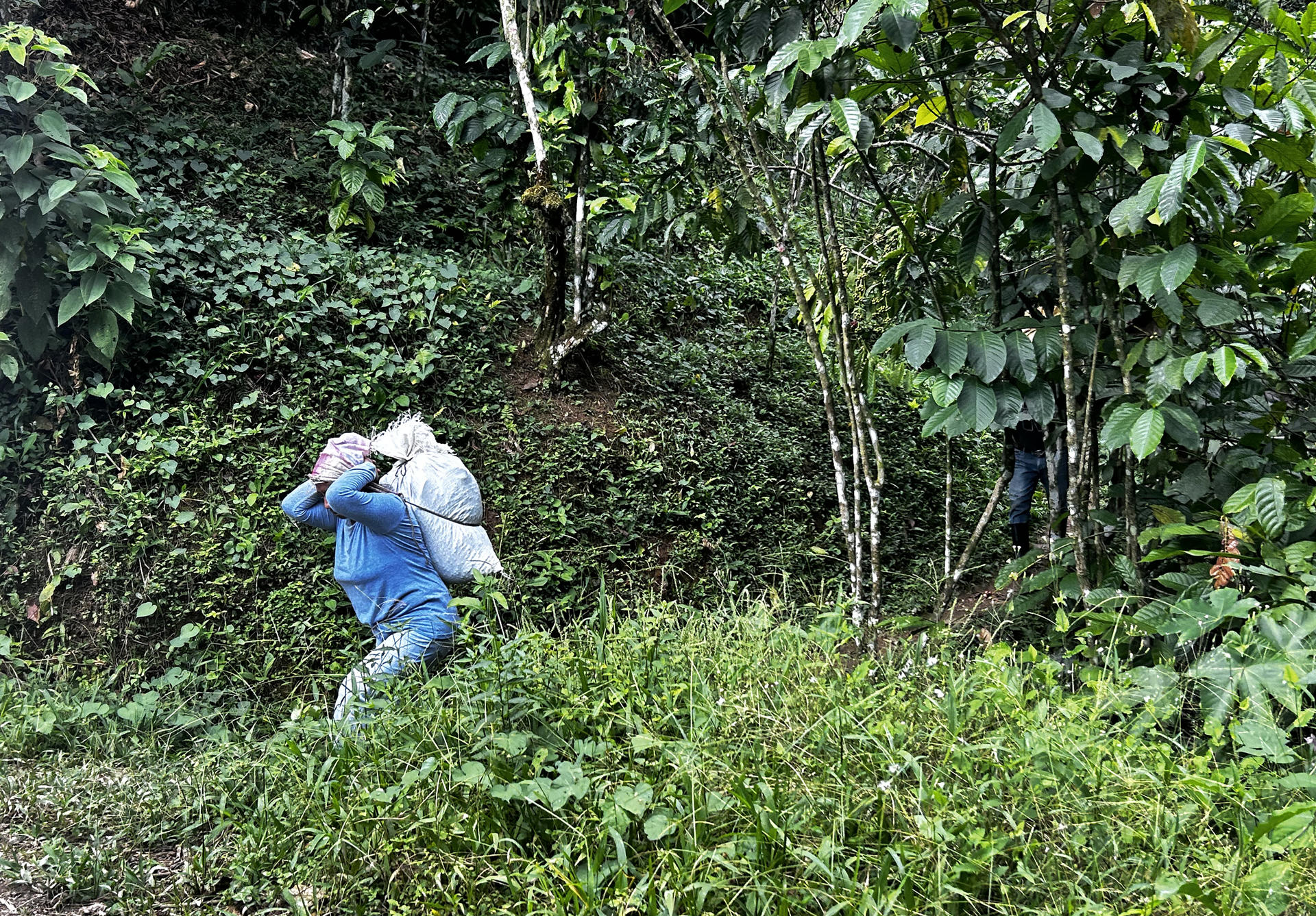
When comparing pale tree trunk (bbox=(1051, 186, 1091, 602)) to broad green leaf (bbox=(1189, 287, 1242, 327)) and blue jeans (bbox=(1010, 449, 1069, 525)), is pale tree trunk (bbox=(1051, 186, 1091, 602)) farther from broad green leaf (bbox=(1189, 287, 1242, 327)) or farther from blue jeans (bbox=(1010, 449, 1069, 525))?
blue jeans (bbox=(1010, 449, 1069, 525))

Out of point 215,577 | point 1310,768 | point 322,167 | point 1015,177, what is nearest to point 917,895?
point 1310,768

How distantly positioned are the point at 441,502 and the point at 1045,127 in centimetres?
271

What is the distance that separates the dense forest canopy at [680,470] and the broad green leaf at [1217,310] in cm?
7

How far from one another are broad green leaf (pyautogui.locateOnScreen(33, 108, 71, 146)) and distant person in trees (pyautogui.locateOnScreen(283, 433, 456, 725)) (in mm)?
2101

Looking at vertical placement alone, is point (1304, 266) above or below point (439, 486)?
above

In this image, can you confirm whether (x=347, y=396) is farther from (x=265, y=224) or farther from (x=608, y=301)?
(x=608, y=301)

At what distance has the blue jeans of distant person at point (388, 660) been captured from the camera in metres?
3.16

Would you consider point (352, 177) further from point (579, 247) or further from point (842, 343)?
point (842, 343)

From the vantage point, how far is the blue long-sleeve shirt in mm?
3592

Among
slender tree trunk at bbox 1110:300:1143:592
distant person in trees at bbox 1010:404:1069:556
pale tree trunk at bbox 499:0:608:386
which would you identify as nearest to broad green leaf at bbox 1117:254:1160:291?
slender tree trunk at bbox 1110:300:1143:592

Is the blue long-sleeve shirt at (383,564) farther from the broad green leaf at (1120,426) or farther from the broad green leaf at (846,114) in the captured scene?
the broad green leaf at (1120,426)

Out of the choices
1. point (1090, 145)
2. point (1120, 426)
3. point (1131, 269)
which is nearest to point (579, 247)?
point (1090, 145)

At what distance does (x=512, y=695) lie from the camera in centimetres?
278

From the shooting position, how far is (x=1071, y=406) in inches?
127
